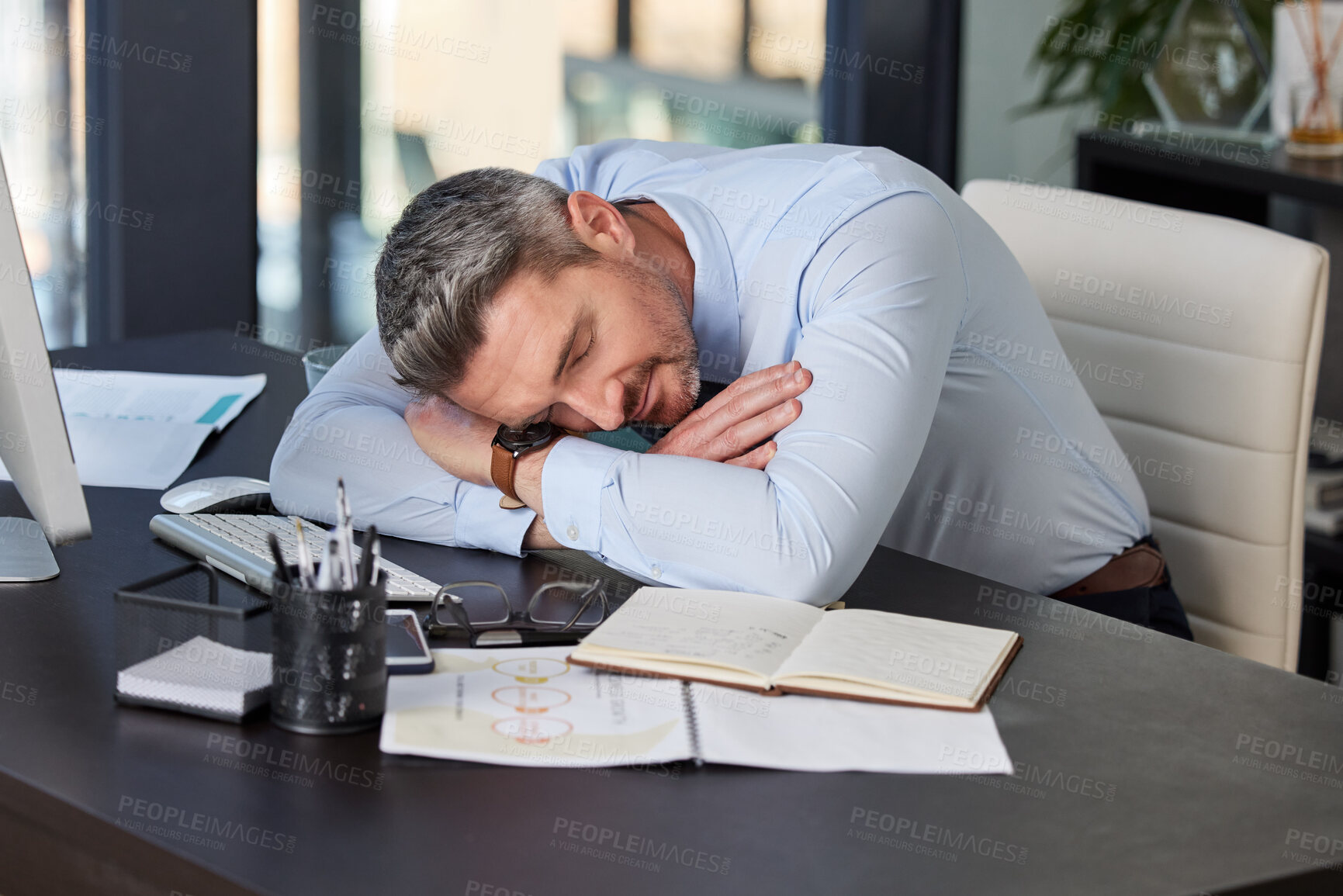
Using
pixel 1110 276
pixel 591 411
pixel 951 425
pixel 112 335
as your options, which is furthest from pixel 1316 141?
pixel 112 335

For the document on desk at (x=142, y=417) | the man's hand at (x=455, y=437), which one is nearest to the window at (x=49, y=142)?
the document on desk at (x=142, y=417)

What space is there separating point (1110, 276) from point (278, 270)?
193cm

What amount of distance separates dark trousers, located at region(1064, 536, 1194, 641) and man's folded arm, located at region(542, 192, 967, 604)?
45 centimetres

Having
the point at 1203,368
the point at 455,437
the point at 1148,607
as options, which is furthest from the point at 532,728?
the point at 1203,368

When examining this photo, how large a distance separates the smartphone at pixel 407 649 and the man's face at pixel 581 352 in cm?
32

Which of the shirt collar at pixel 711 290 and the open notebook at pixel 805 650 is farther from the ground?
the shirt collar at pixel 711 290

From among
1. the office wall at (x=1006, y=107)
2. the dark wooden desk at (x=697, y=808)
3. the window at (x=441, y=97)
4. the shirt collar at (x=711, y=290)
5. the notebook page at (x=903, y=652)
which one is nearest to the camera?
the dark wooden desk at (x=697, y=808)

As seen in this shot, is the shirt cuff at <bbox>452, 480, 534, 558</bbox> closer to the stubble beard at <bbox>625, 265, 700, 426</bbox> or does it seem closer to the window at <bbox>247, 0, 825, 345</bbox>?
the stubble beard at <bbox>625, 265, 700, 426</bbox>

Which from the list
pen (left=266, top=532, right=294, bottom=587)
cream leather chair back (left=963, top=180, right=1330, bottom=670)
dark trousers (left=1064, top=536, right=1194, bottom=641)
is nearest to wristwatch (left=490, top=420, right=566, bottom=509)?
pen (left=266, top=532, right=294, bottom=587)

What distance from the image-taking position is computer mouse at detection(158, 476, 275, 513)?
1.36m

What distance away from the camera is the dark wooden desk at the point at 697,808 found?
30.0 inches

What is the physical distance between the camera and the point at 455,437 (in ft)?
4.63

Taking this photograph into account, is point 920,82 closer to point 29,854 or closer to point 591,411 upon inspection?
point 591,411

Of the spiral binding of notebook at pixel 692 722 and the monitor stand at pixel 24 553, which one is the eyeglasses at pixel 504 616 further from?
the monitor stand at pixel 24 553
